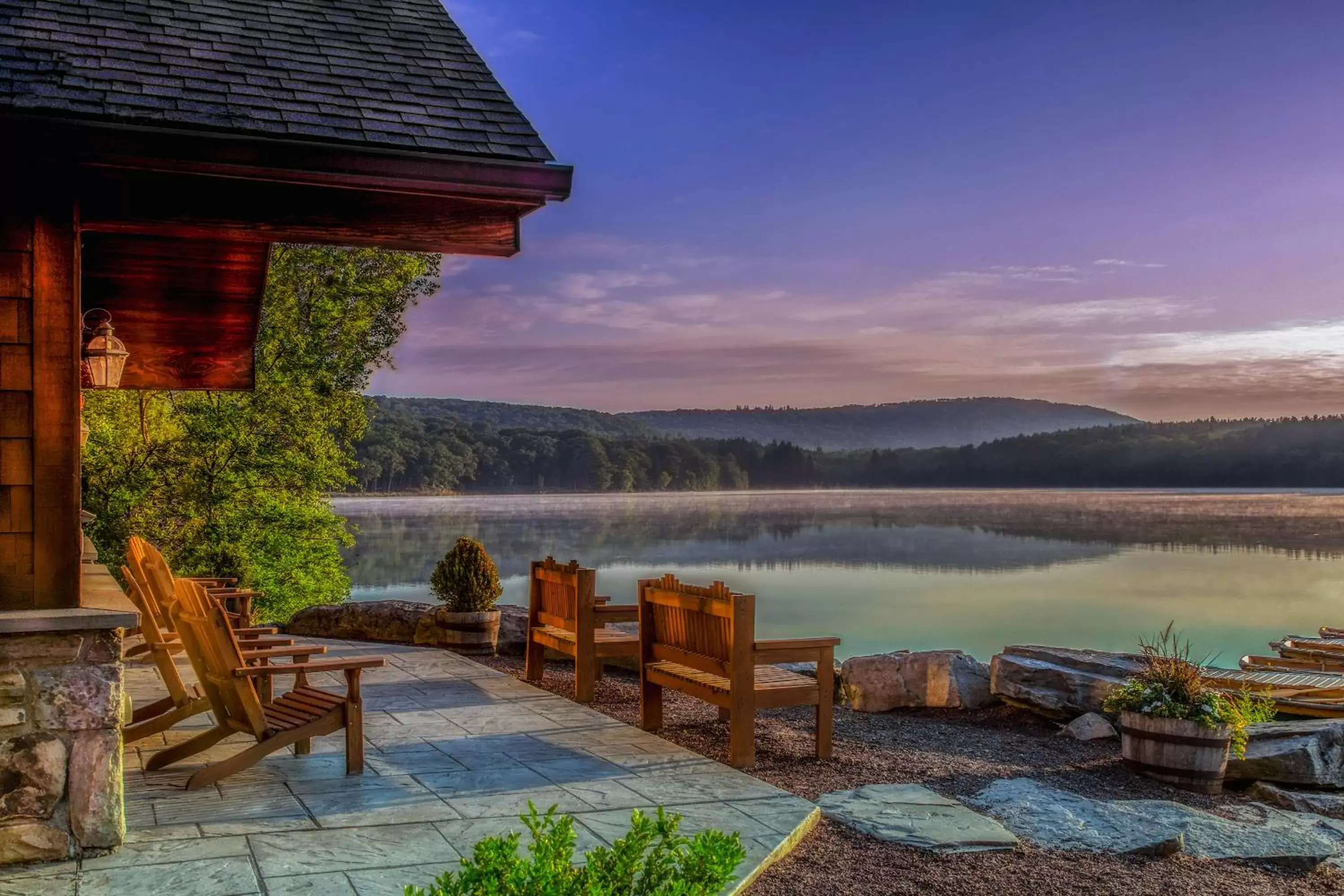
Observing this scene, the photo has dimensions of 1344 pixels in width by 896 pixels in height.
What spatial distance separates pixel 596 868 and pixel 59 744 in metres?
2.68

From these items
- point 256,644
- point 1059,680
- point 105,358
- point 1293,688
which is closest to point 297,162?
point 256,644

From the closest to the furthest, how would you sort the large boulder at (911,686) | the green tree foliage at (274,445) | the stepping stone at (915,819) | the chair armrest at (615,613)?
the stepping stone at (915,819)
the chair armrest at (615,613)
the large boulder at (911,686)
the green tree foliage at (274,445)

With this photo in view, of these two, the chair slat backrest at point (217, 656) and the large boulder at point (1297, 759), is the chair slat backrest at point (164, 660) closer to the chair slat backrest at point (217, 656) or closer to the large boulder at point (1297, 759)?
the chair slat backrest at point (217, 656)

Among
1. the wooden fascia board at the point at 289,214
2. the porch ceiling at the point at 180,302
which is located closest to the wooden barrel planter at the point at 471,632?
the porch ceiling at the point at 180,302

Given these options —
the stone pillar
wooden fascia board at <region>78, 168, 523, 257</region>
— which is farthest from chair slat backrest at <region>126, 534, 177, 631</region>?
wooden fascia board at <region>78, 168, 523, 257</region>

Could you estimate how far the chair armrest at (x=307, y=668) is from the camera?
188 inches

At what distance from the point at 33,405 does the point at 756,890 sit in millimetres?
3129

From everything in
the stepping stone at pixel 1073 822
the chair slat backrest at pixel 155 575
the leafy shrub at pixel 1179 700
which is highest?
the chair slat backrest at pixel 155 575

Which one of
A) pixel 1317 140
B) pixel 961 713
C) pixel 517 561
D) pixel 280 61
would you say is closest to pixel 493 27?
pixel 280 61

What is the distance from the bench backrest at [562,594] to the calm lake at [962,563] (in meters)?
4.51

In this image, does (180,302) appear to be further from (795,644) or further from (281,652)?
(795,644)

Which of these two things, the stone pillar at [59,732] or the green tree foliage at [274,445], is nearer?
the stone pillar at [59,732]

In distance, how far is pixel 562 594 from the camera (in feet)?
26.2

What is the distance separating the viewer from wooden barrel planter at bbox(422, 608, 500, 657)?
9.94m
